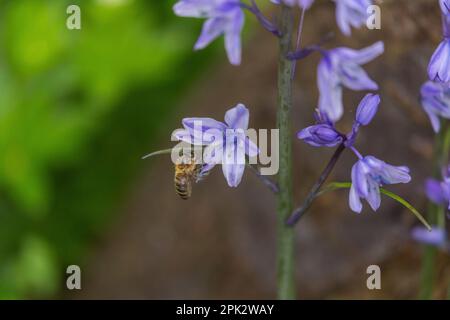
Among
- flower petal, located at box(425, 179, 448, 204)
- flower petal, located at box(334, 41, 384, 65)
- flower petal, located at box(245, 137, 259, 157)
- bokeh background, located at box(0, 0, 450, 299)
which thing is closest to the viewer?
flower petal, located at box(334, 41, 384, 65)

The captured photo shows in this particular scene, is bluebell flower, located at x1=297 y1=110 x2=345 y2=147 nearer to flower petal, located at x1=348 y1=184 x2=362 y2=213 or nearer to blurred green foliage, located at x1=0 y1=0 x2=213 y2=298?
flower petal, located at x1=348 y1=184 x2=362 y2=213

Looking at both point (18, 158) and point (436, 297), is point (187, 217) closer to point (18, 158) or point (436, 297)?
point (18, 158)

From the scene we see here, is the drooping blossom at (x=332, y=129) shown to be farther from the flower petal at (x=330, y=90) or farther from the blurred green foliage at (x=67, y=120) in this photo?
the blurred green foliage at (x=67, y=120)

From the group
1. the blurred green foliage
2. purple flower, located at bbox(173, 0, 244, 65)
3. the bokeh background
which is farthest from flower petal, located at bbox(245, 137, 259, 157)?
the blurred green foliage

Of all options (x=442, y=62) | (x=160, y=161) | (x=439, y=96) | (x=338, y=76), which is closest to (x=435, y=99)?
(x=439, y=96)

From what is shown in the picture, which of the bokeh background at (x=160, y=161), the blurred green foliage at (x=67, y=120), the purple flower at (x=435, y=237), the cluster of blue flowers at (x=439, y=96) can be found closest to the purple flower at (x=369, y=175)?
the cluster of blue flowers at (x=439, y=96)

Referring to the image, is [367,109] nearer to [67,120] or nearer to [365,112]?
[365,112]
